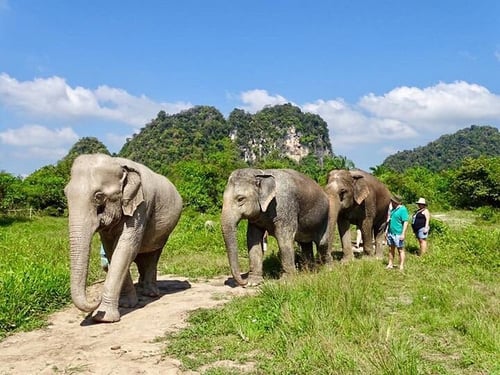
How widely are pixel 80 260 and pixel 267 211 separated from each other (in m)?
3.38

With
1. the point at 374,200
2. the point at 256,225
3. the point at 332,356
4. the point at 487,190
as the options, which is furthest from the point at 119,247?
the point at 487,190

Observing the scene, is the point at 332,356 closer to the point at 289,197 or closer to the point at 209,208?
the point at 289,197

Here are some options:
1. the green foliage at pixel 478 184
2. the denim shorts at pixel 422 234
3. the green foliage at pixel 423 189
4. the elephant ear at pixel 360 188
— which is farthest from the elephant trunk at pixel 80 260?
the green foliage at pixel 423 189

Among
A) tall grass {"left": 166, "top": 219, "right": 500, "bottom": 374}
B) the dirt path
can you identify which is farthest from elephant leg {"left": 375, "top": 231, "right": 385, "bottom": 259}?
the dirt path

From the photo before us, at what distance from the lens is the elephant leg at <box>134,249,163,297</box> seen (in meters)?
7.86

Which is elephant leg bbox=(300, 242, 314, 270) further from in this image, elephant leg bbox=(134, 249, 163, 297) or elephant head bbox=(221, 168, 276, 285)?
elephant leg bbox=(134, 249, 163, 297)

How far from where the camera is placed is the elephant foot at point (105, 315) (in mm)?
6172

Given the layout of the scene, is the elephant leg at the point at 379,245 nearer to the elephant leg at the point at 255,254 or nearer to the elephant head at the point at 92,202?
the elephant leg at the point at 255,254

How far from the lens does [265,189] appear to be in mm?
8148

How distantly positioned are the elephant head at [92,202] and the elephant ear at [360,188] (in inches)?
231

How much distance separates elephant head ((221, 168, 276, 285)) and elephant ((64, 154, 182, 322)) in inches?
38.7

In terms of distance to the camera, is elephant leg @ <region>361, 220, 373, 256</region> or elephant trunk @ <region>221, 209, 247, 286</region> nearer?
elephant trunk @ <region>221, 209, 247, 286</region>

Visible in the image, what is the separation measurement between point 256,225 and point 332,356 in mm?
4350

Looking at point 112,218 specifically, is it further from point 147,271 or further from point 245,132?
point 245,132
